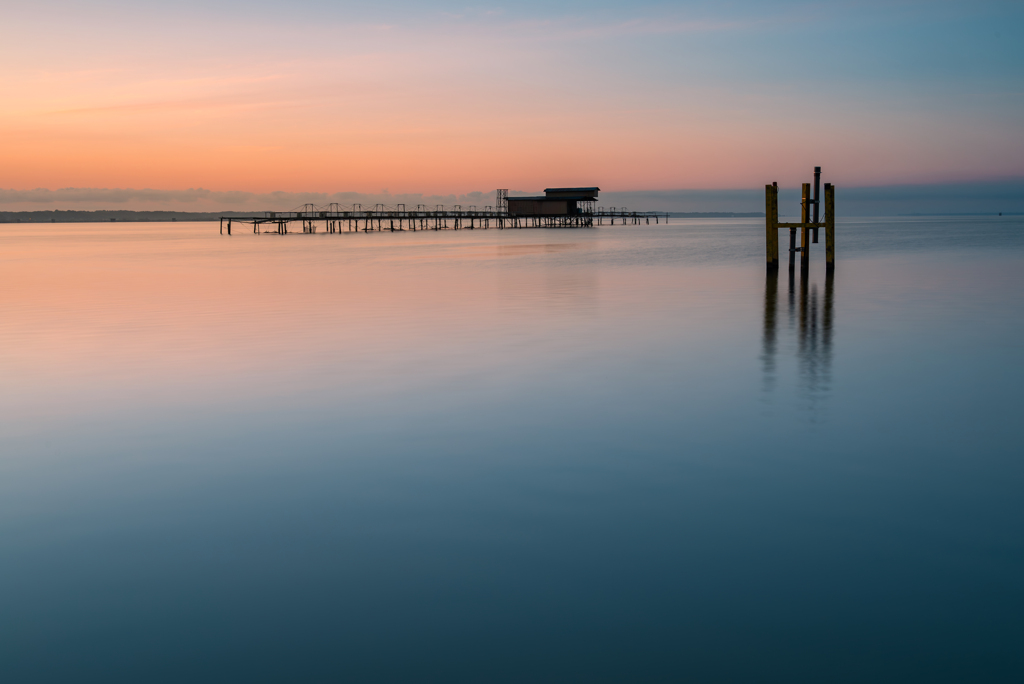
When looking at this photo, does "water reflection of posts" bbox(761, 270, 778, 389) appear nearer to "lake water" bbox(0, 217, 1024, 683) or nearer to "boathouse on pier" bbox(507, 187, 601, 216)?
"lake water" bbox(0, 217, 1024, 683)

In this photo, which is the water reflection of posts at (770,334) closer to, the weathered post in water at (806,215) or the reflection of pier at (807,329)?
the reflection of pier at (807,329)

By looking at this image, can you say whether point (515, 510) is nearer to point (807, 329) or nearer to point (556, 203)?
point (807, 329)

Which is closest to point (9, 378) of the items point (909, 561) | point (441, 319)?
point (441, 319)

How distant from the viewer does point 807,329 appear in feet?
55.0

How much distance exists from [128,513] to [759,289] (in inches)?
882

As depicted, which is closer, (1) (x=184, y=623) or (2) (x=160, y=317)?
(1) (x=184, y=623)

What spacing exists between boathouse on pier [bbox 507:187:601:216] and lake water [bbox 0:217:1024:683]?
330ft

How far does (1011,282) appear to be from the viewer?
91.2ft

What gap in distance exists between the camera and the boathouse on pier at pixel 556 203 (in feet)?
375

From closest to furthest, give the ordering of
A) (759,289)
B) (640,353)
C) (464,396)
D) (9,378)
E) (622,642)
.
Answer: (622,642)
(464,396)
(9,378)
(640,353)
(759,289)

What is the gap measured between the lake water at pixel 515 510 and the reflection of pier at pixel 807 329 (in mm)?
128

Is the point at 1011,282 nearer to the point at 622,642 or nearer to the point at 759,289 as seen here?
the point at 759,289

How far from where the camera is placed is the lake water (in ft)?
14.7

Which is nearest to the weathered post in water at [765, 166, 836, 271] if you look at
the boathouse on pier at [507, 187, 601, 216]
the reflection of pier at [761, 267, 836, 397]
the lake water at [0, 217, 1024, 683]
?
the reflection of pier at [761, 267, 836, 397]
